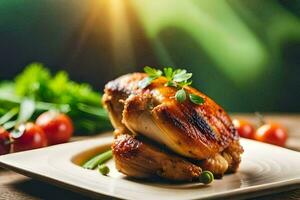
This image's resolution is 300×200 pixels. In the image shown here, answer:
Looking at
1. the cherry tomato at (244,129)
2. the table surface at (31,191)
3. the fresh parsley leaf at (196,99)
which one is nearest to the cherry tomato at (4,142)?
the table surface at (31,191)

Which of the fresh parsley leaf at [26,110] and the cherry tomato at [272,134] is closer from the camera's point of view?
the cherry tomato at [272,134]

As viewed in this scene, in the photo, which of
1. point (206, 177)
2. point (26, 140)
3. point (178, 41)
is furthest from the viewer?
point (178, 41)

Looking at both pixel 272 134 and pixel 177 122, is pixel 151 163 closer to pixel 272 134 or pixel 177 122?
pixel 177 122

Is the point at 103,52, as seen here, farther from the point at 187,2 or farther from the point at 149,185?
the point at 149,185

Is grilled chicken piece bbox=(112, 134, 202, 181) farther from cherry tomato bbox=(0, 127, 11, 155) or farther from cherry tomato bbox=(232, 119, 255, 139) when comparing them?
cherry tomato bbox=(232, 119, 255, 139)

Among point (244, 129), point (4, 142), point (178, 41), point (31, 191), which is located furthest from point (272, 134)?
point (178, 41)

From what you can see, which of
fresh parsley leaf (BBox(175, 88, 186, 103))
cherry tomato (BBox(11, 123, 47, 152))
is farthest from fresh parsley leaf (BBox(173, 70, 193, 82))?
cherry tomato (BBox(11, 123, 47, 152))

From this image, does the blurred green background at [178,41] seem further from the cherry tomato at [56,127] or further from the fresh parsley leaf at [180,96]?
the fresh parsley leaf at [180,96]
